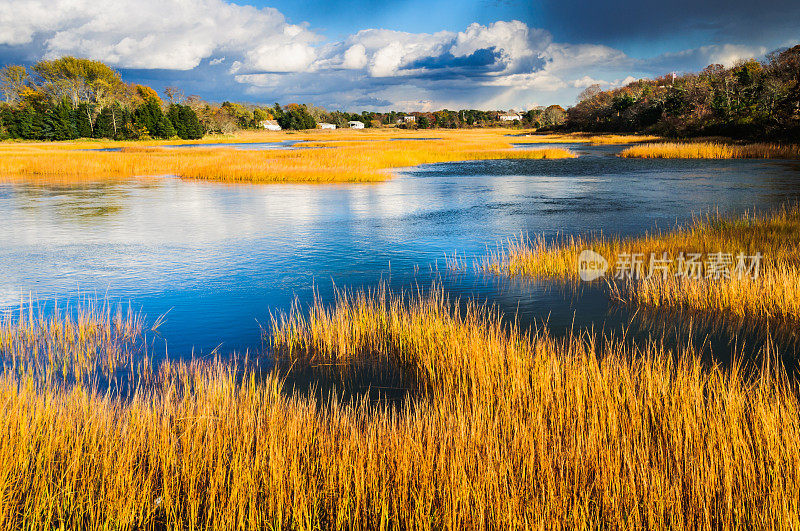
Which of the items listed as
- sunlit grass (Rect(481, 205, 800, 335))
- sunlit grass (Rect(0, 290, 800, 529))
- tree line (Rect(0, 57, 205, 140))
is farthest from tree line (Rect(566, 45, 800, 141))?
tree line (Rect(0, 57, 205, 140))

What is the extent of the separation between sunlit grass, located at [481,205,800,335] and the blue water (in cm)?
90

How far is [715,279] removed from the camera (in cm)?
1026

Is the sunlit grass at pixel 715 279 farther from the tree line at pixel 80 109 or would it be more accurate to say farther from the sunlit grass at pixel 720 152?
the tree line at pixel 80 109

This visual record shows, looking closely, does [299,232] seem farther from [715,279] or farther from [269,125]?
[269,125]

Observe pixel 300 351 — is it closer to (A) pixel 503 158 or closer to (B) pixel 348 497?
(B) pixel 348 497

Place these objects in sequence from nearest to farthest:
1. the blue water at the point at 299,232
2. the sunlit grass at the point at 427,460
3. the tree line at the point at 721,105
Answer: the sunlit grass at the point at 427,460
the blue water at the point at 299,232
the tree line at the point at 721,105

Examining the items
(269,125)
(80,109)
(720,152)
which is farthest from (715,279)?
(269,125)

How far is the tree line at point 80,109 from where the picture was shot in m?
86.3

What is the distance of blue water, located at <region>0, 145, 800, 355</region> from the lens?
1074 centimetres

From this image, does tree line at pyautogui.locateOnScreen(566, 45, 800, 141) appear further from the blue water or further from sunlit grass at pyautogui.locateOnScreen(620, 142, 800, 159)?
the blue water

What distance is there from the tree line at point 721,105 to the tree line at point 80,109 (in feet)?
236

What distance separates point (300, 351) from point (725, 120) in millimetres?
64284

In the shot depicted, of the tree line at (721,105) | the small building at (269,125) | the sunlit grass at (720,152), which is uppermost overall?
the small building at (269,125)

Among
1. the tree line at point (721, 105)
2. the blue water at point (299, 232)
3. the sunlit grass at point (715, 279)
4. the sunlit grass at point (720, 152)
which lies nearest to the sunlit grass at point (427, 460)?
the blue water at point (299, 232)
